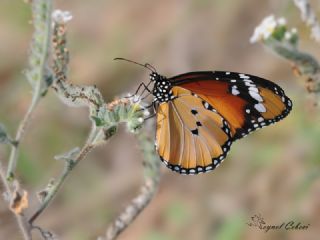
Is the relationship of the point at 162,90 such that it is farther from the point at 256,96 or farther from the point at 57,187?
the point at 57,187

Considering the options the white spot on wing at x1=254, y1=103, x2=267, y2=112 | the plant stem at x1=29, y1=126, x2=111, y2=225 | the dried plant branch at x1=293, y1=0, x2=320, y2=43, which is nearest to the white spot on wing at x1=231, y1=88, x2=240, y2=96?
the white spot on wing at x1=254, y1=103, x2=267, y2=112

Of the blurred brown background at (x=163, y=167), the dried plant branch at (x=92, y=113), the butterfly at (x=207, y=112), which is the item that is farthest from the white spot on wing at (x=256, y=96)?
the dried plant branch at (x=92, y=113)

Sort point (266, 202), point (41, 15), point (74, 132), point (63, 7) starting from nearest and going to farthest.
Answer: point (41, 15)
point (266, 202)
point (74, 132)
point (63, 7)

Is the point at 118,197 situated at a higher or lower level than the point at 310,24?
lower

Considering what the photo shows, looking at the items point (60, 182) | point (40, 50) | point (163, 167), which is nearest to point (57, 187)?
point (60, 182)

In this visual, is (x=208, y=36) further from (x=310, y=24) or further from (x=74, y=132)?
(x=310, y=24)

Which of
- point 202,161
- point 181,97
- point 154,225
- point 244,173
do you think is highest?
point 181,97

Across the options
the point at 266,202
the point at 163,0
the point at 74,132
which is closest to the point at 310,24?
the point at 266,202
